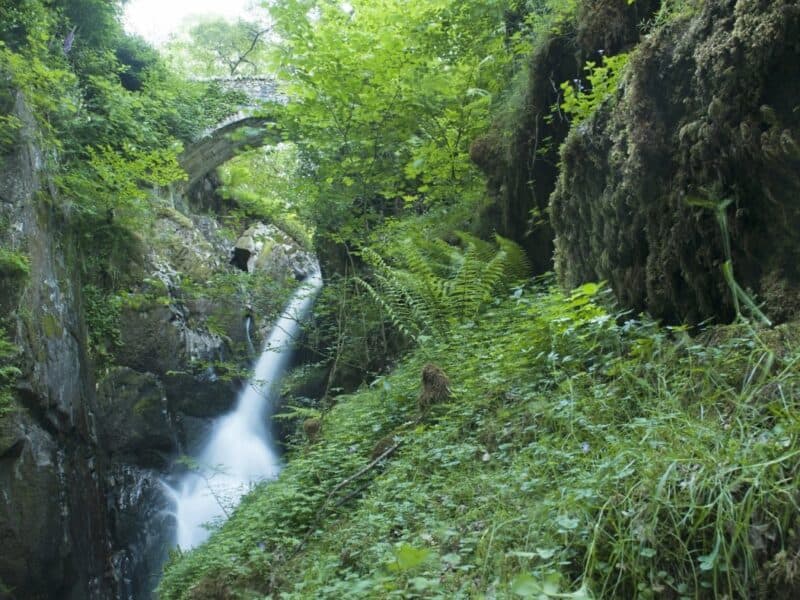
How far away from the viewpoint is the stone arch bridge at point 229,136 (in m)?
13.9

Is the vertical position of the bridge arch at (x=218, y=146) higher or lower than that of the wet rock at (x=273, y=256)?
higher

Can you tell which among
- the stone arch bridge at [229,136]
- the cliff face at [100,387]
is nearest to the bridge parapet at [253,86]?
the stone arch bridge at [229,136]

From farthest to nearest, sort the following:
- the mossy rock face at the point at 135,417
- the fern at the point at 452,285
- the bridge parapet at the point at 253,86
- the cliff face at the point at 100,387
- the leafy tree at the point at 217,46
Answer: the leafy tree at the point at 217,46 < the bridge parapet at the point at 253,86 < the mossy rock face at the point at 135,417 < the cliff face at the point at 100,387 < the fern at the point at 452,285

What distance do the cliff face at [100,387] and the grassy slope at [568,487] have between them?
11.8 feet

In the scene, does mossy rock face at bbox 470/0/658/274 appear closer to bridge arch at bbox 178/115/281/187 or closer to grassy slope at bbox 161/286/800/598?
grassy slope at bbox 161/286/800/598

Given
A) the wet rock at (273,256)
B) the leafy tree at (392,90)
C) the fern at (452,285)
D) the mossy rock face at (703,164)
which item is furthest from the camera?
the wet rock at (273,256)

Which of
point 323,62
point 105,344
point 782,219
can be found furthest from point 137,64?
point 782,219

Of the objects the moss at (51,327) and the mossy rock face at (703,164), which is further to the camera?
the moss at (51,327)

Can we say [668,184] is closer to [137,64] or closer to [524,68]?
[524,68]

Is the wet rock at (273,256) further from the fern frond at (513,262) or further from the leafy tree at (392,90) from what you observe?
the fern frond at (513,262)

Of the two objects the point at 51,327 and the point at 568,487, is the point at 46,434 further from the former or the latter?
the point at 568,487

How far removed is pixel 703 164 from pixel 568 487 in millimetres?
1697

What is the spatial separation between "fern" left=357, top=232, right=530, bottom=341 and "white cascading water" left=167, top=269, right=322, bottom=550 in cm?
318

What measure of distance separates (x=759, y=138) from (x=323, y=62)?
17.7 ft
